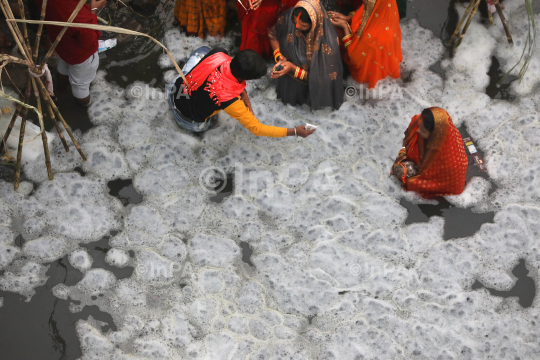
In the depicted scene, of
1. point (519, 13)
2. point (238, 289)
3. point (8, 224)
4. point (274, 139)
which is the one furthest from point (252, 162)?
point (519, 13)

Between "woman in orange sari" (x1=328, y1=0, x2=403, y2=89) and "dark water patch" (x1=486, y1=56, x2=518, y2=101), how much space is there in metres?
0.67

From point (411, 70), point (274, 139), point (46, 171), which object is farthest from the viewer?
point (411, 70)

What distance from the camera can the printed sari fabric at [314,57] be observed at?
2.62 metres

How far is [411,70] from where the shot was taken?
3018 mm

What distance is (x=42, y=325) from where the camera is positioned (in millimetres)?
2357

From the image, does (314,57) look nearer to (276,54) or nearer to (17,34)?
(276,54)

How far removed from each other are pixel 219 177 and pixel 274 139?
17.2 inches

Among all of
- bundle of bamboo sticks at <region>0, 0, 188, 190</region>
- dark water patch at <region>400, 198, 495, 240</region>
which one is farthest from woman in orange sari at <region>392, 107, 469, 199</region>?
bundle of bamboo sticks at <region>0, 0, 188, 190</region>

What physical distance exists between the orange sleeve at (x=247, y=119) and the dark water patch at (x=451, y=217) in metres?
0.95

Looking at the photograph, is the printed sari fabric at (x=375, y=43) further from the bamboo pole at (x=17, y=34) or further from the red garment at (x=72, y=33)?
the bamboo pole at (x=17, y=34)

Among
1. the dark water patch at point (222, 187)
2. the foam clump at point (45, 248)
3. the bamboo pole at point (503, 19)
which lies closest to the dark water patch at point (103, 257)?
the foam clump at point (45, 248)

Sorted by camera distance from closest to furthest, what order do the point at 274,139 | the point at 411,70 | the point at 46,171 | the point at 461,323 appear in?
the point at 461,323 < the point at 46,171 < the point at 274,139 < the point at 411,70

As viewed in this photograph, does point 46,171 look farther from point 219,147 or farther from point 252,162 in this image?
point 252,162

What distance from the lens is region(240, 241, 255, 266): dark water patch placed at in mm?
2545
